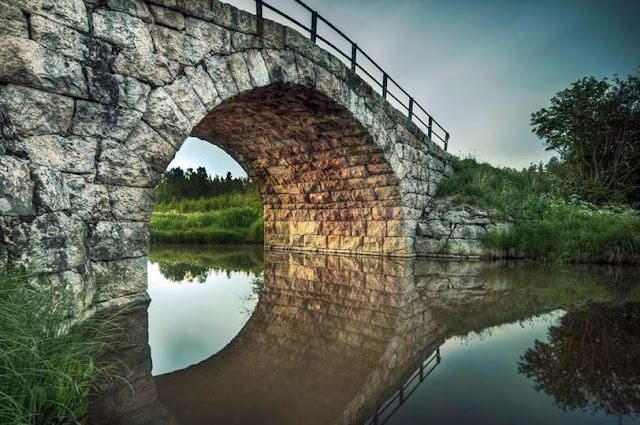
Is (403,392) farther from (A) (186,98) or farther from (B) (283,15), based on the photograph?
(B) (283,15)

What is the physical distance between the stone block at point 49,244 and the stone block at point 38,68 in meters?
1.27

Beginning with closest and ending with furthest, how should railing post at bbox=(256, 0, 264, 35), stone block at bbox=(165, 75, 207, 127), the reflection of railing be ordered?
the reflection of railing, stone block at bbox=(165, 75, 207, 127), railing post at bbox=(256, 0, 264, 35)

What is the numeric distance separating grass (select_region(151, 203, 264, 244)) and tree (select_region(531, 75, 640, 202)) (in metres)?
14.9

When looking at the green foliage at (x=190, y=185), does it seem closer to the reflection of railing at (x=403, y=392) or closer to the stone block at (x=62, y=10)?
the stone block at (x=62, y=10)

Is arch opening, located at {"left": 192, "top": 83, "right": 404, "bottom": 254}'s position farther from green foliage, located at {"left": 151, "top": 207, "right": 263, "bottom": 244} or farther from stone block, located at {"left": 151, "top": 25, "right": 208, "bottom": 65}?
green foliage, located at {"left": 151, "top": 207, "right": 263, "bottom": 244}

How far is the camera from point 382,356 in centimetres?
284

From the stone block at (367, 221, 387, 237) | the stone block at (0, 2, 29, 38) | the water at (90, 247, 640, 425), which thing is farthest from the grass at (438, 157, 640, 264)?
the stone block at (0, 2, 29, 38)

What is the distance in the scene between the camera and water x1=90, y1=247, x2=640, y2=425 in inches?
78.7

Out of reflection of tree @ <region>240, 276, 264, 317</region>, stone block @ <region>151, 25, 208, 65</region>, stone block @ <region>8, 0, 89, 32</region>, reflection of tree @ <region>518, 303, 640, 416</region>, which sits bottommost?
reflection of tree @ <region>240, 276, 264, 317</region>

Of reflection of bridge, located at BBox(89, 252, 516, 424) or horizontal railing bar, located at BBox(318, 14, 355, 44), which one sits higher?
horizontal railing bar, located at BBox(318, 14, 355, 44)

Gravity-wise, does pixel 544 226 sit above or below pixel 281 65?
below

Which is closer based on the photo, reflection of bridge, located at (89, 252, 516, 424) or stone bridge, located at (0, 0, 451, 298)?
reflection of bridge, located at (89, 252, 516, 424)

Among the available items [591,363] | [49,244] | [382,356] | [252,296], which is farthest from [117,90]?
[591,363]

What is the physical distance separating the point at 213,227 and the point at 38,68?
13.6m
